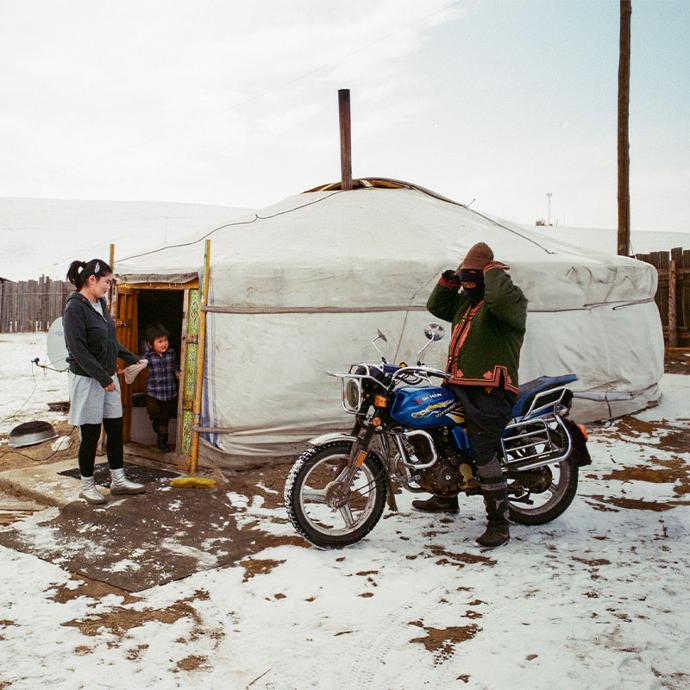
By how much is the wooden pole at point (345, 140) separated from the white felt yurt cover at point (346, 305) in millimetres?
370

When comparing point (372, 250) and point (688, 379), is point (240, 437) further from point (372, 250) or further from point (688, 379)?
point (688, 379)

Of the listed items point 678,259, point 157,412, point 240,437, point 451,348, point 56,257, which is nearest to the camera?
point 451,348

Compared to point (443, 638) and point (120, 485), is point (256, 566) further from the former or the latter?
point (120, 485)

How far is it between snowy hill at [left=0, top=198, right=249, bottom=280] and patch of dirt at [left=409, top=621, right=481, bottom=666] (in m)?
32.8

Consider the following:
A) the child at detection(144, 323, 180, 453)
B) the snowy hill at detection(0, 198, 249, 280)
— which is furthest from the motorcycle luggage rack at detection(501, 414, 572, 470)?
the snowy hill at detection(0, 198, 249, 280)

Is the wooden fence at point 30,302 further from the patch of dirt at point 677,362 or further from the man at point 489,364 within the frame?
the man at point 489,364

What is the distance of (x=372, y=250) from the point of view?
546cm

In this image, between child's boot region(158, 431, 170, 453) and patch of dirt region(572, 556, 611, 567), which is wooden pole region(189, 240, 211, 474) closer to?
child's boot region(158, 431, 170, 453)

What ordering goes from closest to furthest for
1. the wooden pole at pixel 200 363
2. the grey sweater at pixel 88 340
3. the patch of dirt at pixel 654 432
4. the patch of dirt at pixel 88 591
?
the patch of dirt at pixel 88 591 → the grey sweater at pixel 88 340 → the wooden pole at pixel 200 363 → the patch of dirt at pixel 654 432

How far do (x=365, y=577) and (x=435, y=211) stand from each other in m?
4.24

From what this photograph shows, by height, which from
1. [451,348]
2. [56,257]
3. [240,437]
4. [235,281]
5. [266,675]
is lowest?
[266,675]

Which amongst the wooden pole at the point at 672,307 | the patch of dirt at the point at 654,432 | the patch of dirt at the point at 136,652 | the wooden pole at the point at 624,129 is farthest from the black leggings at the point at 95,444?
the wooden pole at the point at 672,307

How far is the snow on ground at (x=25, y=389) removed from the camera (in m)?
6.98

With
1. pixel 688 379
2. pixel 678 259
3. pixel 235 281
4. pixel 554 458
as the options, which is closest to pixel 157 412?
pixel 235 281
